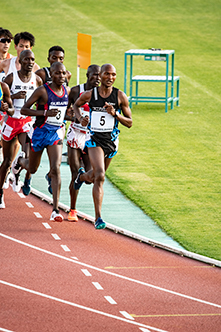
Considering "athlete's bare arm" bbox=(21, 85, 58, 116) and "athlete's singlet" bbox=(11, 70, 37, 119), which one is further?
"athlete's singlet" bbox=(11, 70, 37, 119)

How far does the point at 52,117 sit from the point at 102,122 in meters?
0.77

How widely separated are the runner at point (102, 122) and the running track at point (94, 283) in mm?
729

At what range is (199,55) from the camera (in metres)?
26.3

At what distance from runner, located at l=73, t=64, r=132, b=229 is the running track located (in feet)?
2.39

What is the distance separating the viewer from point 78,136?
9438mm

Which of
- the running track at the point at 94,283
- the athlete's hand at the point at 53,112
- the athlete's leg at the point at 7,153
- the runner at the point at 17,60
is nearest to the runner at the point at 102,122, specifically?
the athlete's hand at the point at 53,112

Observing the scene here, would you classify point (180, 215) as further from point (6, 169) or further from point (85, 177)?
point (6, 169)

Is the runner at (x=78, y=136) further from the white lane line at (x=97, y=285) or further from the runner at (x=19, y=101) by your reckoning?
the white lane line at (x=97, y=285)

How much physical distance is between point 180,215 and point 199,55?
55.7 feet

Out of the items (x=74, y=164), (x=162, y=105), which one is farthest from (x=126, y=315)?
(x=162, y=105)

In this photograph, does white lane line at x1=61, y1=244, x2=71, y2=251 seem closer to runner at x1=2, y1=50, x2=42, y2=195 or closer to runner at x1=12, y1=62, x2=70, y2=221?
runner at x1=12, y1=62, x2=70, y2=221

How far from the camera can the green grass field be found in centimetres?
1062

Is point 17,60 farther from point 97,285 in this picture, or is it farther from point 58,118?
point 97,285

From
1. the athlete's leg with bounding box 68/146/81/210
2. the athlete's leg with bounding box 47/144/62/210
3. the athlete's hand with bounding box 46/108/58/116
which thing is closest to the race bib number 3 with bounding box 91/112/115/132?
the athlete's hand with bounding box 46/108/58/116
